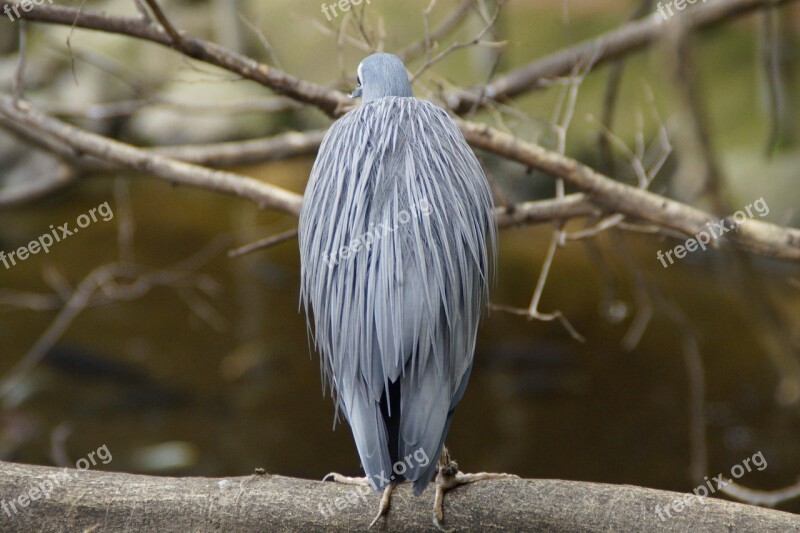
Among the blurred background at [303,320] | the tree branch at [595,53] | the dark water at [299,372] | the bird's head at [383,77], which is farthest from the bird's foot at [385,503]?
the dark water at [299,372]

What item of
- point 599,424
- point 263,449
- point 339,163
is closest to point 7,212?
point 263,449

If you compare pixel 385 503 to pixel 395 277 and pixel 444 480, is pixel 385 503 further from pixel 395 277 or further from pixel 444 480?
pixel 395 277

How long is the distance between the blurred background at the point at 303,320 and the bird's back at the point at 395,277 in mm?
1805

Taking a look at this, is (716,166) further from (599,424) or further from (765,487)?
(599,424)

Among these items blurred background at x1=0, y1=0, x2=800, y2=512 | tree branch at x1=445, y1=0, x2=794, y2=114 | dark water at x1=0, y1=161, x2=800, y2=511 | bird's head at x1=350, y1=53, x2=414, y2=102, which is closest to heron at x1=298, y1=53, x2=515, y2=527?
bird's head at x1=350, y1=53, x2=414, y2=102

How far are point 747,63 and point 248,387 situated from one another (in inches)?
221

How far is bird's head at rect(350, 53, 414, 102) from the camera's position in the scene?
91.0 inches

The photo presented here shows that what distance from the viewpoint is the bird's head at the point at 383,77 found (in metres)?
2.31

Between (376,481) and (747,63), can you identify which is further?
(747,63)

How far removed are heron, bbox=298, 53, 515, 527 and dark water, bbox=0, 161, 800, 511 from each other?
2908 mm

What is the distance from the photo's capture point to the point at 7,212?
22.9 ft

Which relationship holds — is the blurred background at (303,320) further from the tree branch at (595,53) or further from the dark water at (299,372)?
the tree branch at (595,53)

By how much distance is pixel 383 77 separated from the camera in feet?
7.59

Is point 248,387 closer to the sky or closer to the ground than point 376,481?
closer to the sky
